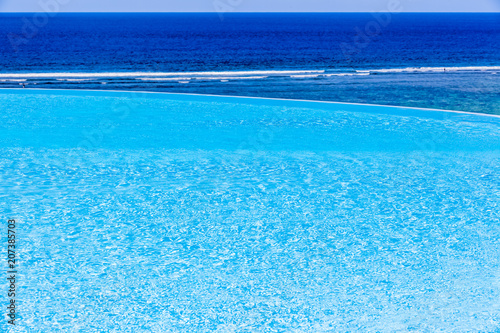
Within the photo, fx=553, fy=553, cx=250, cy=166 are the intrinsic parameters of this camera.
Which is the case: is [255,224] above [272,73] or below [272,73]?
below

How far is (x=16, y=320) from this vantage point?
2.99 m

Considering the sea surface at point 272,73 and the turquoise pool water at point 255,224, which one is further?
the sea surface at point 272,73

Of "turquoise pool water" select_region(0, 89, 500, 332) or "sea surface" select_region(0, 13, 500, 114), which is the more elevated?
"sea surface" select_region(0, 13, 500, 114)

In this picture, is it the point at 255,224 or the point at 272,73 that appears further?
the point at 272,73

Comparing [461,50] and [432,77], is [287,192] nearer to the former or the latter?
[432,77]

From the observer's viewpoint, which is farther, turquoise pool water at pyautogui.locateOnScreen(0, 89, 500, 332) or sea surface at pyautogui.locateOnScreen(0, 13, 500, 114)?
sea surface at pyautogui.locateOnScreen(0, 13, 500, 114)

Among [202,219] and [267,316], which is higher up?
[202,219]

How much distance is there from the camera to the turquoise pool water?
10.3 feet

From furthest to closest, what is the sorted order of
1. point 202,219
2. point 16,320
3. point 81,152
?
point 81,152
point 202,219
point 16,320

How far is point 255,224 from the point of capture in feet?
14.7

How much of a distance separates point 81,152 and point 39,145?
2.40ft

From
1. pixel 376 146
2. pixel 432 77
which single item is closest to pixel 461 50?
pixel 432 77

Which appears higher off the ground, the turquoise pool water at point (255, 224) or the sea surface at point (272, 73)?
the sea surface at point (272, 73)

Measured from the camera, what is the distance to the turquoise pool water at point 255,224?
10.3 ft
